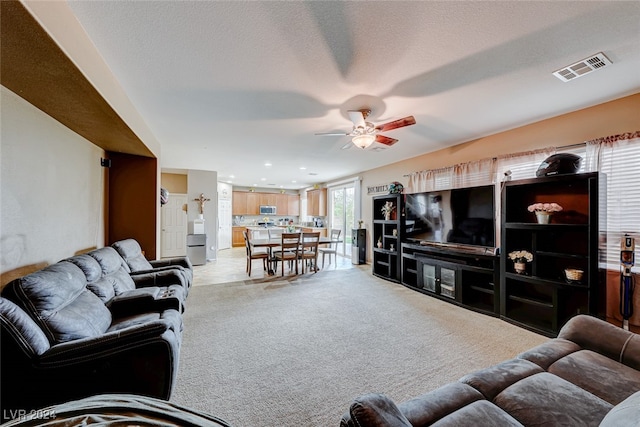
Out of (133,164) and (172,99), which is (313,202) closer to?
(133,164)

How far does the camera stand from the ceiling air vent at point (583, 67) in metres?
1.95

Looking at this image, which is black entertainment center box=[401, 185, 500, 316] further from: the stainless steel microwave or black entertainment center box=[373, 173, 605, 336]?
the stainless steel microwave

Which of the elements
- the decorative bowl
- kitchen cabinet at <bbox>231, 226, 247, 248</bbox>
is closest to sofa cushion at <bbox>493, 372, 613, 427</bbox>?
the decorative bowl

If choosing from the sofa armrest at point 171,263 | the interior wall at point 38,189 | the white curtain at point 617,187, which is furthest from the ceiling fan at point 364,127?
the sofa armrest at point 171,263

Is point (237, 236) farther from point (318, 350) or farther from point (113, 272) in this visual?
point (318, 350)

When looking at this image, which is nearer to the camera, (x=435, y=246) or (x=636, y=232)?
(x=636, y=232)

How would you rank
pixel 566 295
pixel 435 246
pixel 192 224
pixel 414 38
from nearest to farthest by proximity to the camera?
pixel 414 38, pixel 566 295, pixel 435 246, pixel 192 224

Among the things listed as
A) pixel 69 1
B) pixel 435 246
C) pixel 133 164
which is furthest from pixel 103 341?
pixel 435 246

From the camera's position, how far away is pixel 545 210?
112 inches

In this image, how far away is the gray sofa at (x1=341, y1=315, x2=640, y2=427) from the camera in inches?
35.2

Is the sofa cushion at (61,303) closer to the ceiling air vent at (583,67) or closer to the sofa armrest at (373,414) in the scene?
the sofa armrest at (373,414)

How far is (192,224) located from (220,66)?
5.75m

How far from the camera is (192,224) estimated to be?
686 cm

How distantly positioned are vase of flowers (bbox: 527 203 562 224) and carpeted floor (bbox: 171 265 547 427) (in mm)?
1341
